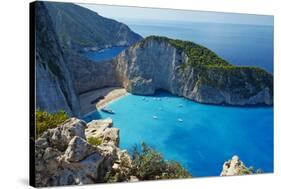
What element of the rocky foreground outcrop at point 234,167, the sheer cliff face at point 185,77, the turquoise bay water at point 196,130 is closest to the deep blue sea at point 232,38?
the sheer cliff face at point 185,77

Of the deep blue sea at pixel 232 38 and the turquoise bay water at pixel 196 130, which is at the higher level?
the deep blue sea at pixel 232 38

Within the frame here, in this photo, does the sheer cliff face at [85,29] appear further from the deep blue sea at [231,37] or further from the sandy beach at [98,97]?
the sandy beach at [98,97]

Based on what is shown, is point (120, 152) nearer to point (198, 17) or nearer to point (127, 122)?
point (127, 122)

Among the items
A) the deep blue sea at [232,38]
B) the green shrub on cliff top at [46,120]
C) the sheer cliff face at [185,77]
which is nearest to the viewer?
the green shrub on cliff top at [46,120]

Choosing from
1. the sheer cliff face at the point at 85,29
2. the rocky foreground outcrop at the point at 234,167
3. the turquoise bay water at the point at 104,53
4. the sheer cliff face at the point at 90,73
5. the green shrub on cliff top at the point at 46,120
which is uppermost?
the sheer cliff face at the point at 85,29

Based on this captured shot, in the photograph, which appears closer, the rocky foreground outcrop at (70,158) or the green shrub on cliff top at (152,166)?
the rocky foreground outcrop at (70,158)

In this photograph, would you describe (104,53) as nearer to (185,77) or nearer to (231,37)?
(185,77)

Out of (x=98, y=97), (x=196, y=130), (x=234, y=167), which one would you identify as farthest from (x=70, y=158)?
(x=234, y=167)

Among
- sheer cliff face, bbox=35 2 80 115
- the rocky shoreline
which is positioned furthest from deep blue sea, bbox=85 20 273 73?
the rocky shoreline

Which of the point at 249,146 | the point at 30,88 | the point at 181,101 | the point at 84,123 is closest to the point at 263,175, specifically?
the point at 249,146
